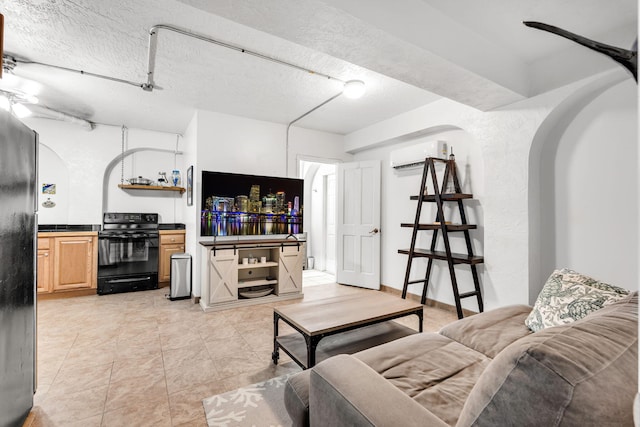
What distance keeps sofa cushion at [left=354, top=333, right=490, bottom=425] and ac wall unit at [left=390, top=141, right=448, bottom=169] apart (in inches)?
99.7

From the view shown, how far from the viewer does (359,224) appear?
4910mm

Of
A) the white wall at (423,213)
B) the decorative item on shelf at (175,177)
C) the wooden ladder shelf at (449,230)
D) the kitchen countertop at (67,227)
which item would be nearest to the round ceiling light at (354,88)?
the wooden ladder shelf at (449,230)

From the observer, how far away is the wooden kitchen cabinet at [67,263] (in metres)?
4.09

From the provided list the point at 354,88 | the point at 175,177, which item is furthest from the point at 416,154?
the point at 175,177

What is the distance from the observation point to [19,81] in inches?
125

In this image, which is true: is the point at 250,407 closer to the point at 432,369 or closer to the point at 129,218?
the point at 432,369

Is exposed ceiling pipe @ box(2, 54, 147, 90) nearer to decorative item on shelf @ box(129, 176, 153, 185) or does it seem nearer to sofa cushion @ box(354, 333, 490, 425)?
decorative item on shelf @ box(129, 176, 153, 185)

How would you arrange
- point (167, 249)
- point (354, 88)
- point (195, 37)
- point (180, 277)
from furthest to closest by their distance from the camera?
point (167, 249), point (180, 277), point (354, 88), point (195, 37)

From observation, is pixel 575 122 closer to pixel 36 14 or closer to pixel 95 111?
pixel 36 14

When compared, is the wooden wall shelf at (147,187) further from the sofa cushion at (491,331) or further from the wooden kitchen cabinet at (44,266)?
the sofa cushion at (491,331)

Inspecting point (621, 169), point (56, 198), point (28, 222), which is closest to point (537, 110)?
point (621, 169)

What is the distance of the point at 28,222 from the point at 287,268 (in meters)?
2.91

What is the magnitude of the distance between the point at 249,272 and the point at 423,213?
8.42 ft

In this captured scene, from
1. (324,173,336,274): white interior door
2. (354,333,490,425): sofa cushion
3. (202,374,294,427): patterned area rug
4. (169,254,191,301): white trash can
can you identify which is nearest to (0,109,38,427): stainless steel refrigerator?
(202,374,294,427): patterned area rug
